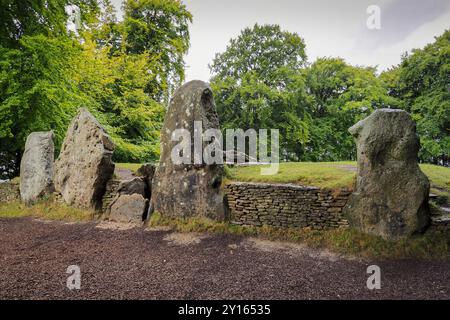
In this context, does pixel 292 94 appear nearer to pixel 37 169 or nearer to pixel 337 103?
pixel 337 103

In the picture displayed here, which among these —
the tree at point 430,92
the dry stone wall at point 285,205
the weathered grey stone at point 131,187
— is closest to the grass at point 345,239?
the dry stone wall at point 285,205

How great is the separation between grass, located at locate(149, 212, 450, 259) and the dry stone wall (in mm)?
177

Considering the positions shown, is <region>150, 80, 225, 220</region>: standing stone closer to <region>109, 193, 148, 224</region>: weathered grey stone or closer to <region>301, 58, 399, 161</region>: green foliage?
<region>109, 193, 148, 224</region>: weathered grey stone

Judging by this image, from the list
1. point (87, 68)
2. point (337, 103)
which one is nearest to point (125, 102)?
point (87, 68)

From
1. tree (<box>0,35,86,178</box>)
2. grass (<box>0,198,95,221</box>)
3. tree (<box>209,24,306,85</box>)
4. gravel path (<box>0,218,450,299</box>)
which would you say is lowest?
gravel path (<box>0,218,450,299</box>)

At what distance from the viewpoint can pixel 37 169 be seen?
31.4 feet

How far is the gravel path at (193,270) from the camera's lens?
392 centimetres

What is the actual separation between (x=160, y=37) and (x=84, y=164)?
13.5 metres

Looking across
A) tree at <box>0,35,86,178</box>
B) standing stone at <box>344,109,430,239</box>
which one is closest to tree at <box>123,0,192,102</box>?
tree at <box>0,35,86,178</box>

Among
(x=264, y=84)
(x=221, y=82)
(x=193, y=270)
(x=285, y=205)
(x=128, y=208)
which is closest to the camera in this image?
(x=193, y=270)

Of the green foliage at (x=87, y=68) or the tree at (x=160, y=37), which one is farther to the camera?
the tree at (x=160, y=37)

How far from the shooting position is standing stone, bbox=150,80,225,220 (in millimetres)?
7012

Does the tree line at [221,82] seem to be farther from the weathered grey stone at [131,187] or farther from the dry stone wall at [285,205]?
the dry stone wall at [285,205]

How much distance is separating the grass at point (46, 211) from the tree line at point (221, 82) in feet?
9.28
